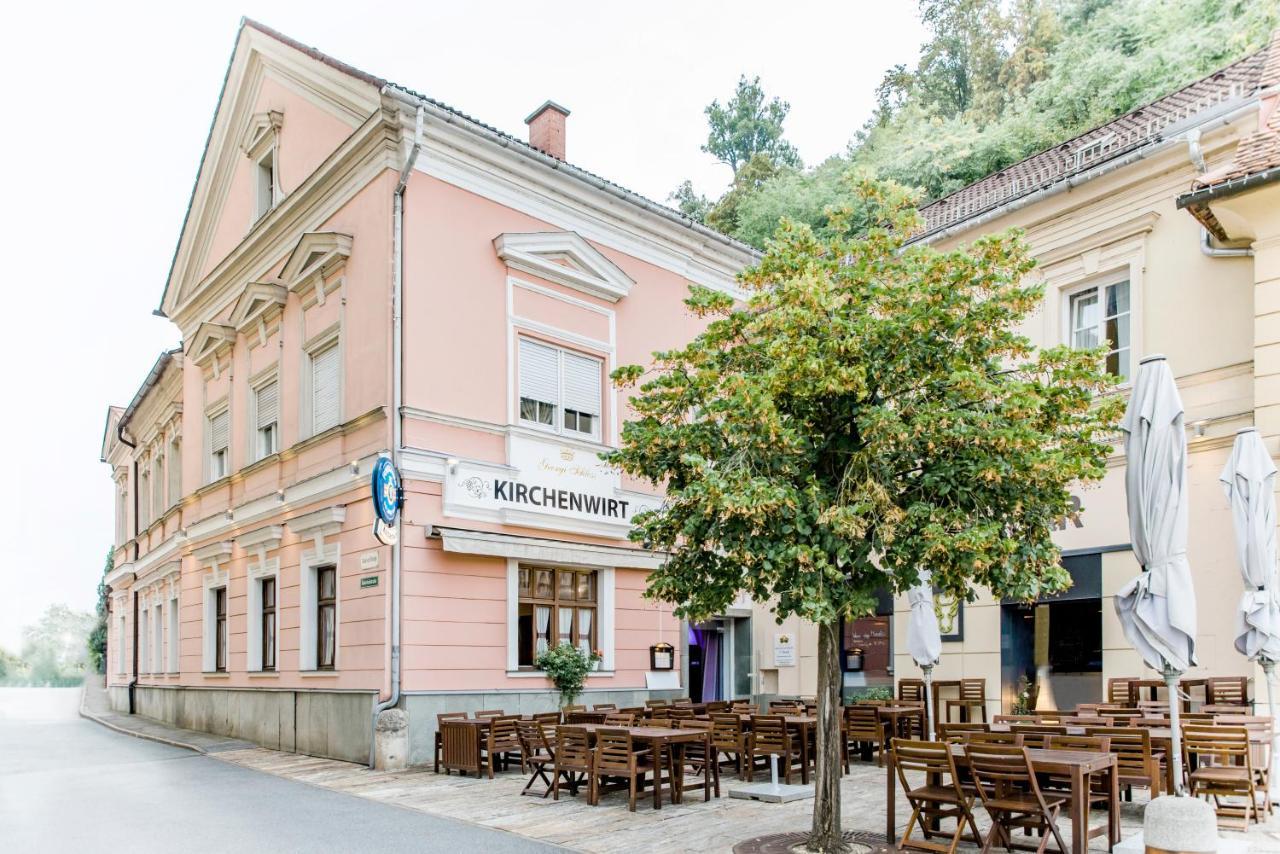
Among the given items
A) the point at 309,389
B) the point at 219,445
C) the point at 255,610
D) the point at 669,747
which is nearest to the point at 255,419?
the point at 219,445

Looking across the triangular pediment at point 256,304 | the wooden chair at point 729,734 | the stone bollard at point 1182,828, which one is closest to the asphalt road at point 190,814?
the wooden chair at point 729,734

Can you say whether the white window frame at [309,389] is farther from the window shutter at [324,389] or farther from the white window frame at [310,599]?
the white window frame at [310,599]

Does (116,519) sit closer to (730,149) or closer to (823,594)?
(730,149)

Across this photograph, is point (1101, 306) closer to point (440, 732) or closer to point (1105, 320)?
point (1105, 320)

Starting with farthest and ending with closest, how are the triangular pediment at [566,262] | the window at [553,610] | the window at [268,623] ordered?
the window at [268,623], the triangular pediment at [566,262], the window at [553,610]

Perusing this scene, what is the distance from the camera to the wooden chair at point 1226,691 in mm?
12859

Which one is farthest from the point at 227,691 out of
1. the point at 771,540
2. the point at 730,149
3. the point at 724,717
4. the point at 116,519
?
the point at 730,149

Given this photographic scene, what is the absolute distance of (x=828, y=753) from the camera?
28.0 feet

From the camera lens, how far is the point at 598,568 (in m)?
17.3

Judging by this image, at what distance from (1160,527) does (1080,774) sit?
1.95 meters

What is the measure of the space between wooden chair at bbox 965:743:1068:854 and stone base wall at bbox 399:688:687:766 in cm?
841

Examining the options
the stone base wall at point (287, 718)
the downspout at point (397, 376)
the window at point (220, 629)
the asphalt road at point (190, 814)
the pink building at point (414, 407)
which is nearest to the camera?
the asphalt road at point (190, 814)

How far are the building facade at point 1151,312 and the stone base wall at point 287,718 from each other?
29.8 ft

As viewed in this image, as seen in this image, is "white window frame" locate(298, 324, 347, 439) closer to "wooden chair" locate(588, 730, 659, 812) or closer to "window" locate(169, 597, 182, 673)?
"wooden chair" locate(588, 730, 659, 812)
